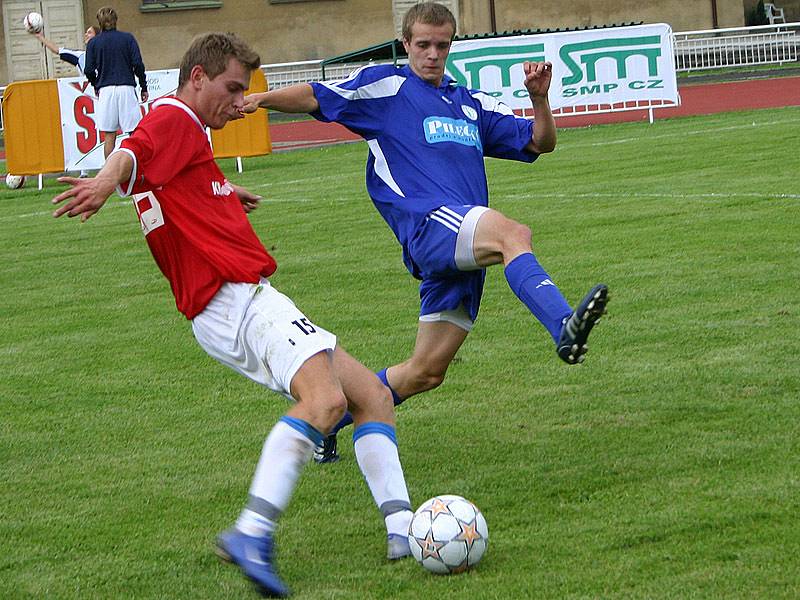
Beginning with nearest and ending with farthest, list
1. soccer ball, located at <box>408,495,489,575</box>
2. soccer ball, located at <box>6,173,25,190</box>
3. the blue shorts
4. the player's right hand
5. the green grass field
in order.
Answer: soccer ball, located at <box>408,495,489,575</box> → the green grass field → the player's right hand → the blue shorts → soccer ball, located at <box>6,173,25,190</box>

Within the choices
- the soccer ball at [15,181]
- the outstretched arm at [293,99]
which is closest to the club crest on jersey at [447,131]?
the outstretched arm at [293,99]

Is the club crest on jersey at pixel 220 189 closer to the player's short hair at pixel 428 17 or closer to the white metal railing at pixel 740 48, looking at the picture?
the player's short hair at pixel 428 17

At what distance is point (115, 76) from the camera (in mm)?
17531

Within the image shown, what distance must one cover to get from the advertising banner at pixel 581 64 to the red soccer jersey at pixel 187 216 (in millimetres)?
15919

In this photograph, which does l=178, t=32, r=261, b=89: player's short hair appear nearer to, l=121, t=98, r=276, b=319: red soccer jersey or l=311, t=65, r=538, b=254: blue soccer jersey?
l=121, t=98, r=276, b=319: red soccer jersey

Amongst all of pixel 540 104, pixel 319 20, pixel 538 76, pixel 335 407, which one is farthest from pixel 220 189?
pixel 319 20

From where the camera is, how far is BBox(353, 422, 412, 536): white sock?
15.8 feet

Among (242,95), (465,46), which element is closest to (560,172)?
(465,46)

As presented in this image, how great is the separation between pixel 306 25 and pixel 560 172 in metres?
23.0

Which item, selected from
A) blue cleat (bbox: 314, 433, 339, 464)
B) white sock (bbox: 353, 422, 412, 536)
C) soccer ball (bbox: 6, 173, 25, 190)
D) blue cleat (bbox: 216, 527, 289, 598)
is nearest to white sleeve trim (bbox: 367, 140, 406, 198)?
blue cleat (bbox: 314, 433, 339, 464)

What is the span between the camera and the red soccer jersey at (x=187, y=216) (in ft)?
15.2

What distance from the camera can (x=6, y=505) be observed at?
18.5 ft

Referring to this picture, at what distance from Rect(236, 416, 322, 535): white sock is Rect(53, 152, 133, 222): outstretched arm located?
0.91 meters

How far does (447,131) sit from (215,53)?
1475 millimetres
